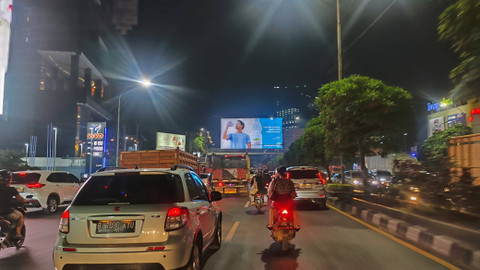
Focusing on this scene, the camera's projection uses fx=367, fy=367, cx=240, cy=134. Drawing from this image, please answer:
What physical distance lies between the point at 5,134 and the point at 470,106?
55.5 meters

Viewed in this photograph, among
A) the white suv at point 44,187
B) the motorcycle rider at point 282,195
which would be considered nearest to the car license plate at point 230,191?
the white suv at point 44,187

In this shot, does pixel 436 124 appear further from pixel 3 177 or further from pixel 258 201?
pixel 3 177

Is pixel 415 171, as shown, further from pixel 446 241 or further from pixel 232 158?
pixel 232 158

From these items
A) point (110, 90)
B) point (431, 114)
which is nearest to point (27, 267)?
point (431, 114)

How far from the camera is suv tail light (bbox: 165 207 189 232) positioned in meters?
4.63

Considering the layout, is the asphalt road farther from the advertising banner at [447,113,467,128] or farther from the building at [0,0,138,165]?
the advertising banner at [447,113,467,128]

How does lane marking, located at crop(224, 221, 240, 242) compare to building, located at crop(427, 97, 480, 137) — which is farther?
building, located at crop(427, 97, 480, 137)

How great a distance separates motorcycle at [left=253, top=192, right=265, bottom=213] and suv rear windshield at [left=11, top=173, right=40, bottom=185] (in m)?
8.33

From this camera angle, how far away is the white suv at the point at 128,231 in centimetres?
451

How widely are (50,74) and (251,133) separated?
30816 mm

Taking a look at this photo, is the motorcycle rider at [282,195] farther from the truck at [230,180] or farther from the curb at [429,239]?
the truck at [230,180]

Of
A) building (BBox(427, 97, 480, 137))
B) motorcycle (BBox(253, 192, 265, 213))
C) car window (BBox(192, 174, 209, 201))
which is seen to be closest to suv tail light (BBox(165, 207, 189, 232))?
car window (BBox(192, 174, 209, 201))

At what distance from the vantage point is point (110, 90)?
6712cm

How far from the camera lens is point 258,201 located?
1434cm
